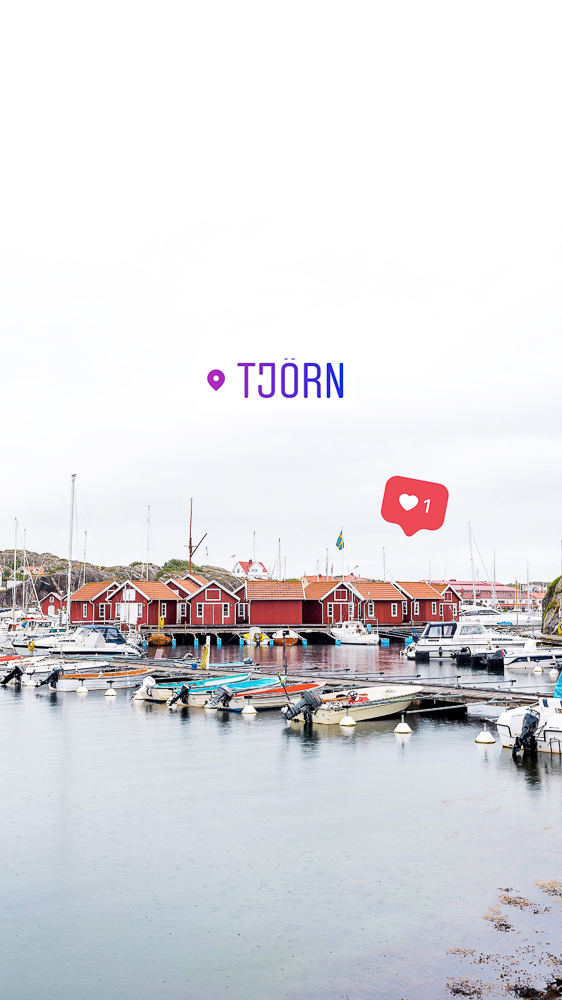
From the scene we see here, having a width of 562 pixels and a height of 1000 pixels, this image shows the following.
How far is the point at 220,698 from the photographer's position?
35.9m

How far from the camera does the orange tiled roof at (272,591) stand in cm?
8938

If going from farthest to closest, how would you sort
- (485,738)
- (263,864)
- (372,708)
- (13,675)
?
(13,675)
(372,708)
(485,738)
(263,864)

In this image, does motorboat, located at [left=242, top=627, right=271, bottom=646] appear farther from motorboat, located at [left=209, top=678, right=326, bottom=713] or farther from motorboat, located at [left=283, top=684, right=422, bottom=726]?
motorboat, located at [left=283, top=684, right=422, bottom=726]

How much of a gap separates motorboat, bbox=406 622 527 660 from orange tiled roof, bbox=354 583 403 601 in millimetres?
31578

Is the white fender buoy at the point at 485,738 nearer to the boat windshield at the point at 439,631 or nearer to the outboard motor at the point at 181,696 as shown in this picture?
the outboard motor at the point at 181,696

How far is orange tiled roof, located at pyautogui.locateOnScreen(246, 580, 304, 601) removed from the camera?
293ft

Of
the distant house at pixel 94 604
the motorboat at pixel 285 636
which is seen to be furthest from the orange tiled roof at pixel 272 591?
the distant house at pixel 94 604

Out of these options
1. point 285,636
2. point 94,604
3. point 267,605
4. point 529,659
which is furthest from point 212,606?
point 529,659

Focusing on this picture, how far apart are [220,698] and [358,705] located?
24.0 ft

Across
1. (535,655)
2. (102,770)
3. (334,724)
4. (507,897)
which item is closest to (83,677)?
(334,724)

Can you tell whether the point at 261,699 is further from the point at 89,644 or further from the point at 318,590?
the point at 318,590

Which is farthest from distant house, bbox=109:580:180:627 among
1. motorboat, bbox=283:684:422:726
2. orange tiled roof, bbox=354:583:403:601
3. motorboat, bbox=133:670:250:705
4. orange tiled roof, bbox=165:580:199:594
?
motorboat, bbox=283:684:422:726

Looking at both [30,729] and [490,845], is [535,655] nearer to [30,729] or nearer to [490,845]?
[30,729]

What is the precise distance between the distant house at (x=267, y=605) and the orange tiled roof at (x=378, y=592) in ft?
27.7
